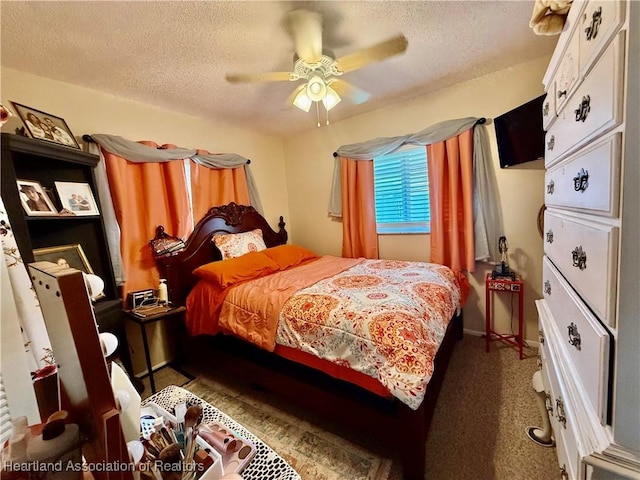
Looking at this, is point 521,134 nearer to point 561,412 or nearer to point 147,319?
point 561,412

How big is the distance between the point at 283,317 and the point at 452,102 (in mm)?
2567

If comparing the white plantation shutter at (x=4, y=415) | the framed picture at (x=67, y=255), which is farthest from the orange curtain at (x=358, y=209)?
the white plantation shutter at (x=4, y=415)

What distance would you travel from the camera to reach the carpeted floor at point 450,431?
133 centimetres

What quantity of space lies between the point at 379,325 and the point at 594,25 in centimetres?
130

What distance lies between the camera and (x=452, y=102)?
8.35ft

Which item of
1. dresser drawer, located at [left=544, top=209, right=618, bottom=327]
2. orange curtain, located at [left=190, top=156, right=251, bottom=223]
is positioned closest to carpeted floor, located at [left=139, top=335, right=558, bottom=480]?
dresser drawer, located at [left=544, top=209, right=618, bottom=327]

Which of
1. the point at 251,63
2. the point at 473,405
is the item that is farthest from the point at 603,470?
the point at 251,63

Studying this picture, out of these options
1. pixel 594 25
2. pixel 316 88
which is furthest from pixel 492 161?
pixel 594 25

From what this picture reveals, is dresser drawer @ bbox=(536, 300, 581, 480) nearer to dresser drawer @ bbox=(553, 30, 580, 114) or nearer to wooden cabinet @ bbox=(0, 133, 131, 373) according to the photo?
dresser drawer @ bbox=(553, 30, 580, 114)

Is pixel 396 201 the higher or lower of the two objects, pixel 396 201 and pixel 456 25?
the lower

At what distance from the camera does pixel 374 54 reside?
1.50 m

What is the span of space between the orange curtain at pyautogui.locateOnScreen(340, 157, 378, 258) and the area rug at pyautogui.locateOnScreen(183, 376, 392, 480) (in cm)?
193

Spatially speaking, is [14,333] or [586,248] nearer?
[586,248]

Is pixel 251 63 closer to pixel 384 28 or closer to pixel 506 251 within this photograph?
pixel 384 28
